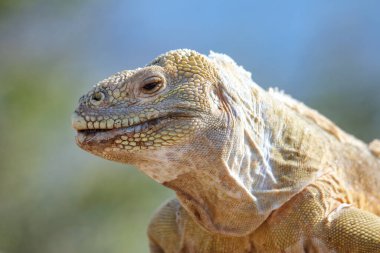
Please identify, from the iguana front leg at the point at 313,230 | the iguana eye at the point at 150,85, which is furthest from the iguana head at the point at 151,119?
the iguana front leg at the point at 313,230

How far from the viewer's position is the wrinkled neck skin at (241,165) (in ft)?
12.0

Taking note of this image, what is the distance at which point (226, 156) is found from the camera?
3.67m

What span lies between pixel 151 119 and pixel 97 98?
1.09 ft

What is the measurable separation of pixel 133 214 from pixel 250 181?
13017 millimetres

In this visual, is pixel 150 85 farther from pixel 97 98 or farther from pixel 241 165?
pixel 241 165

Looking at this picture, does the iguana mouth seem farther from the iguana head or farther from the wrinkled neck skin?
the wrinkled neck skin

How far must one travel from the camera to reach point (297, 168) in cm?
394

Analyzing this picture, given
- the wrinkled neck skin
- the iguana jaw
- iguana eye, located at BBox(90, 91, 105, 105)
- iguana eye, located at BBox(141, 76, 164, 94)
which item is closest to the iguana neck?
the wrinkled neck skin

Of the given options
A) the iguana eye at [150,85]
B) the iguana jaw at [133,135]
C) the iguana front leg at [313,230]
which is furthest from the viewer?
the iguana front leg at [313,230]

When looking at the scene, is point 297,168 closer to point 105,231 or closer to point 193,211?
point 193,211

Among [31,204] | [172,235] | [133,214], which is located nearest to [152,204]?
[133,214]

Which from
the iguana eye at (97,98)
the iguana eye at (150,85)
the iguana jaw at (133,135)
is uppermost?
the iguana eye at (150,85)

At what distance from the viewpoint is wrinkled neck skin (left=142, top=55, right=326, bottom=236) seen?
3.64 m

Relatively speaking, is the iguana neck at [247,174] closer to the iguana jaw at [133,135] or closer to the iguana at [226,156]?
the iguana at [226,156]
